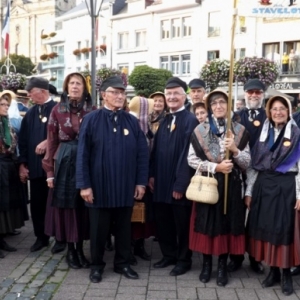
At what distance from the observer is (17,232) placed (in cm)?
680

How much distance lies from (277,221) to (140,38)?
39.4 m

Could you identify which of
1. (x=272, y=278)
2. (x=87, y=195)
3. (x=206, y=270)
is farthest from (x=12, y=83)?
(x=272, y=278)

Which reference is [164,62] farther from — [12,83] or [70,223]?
[70,223]

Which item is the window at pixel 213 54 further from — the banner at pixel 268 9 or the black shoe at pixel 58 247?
the black shoe at pixel 58 247

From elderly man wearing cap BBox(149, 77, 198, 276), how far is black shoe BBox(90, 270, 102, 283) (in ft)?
2.36

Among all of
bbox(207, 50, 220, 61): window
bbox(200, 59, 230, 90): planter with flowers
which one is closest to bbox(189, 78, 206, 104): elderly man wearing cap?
bbox(200, 59, 230, 90): planter with flowers

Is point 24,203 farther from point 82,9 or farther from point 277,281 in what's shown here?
point 82,9

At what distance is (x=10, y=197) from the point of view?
5.84 metres

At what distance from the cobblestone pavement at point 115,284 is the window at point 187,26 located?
3509cm

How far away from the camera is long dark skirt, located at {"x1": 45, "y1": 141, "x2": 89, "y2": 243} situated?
5168 mm

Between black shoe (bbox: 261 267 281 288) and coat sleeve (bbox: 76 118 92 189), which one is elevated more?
coat sleeve (bbox: 76 118 92 189)

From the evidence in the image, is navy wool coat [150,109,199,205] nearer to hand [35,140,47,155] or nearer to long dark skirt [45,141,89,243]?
long dark skirt [45,141,89,243]

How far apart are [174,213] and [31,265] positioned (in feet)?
5.77

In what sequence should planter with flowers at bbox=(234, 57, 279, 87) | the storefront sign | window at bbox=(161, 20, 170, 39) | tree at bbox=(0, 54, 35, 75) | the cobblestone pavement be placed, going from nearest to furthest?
1. the cobblestone pavement
2. planter with flowers at bbox=(234, 57, 279, 87)
3. the storefront sign
4. window at bbox=(161, 20, 170, 39)
5. tree at bbox=(0, 54, 35, 75)
